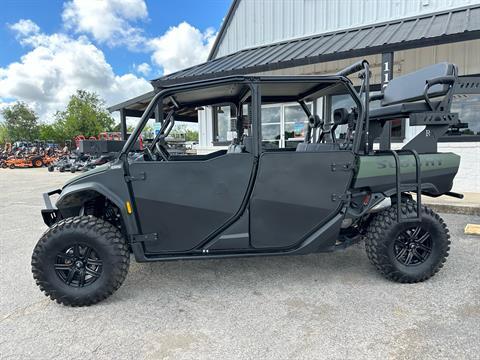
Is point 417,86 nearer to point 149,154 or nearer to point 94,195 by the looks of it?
point 149,154

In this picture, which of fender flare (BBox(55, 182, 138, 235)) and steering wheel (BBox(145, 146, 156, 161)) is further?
steering wheel (BBox(145, 146, 156, 161))

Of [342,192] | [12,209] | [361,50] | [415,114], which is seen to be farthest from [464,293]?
[12,209]

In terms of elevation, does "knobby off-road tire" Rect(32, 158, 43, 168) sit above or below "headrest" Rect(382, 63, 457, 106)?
below

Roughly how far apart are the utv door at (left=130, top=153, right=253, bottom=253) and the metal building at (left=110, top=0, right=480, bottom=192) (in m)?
2.72

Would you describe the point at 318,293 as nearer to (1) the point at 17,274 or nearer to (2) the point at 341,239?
(2) the point at 341,239

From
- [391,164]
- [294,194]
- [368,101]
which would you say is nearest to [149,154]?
[294,194]

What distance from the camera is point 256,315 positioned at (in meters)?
2.45

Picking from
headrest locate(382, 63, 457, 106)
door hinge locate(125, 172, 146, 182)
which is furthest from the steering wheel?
headrest locate(382, 63, 457, 106)

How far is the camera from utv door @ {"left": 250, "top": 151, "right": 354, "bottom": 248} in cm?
270

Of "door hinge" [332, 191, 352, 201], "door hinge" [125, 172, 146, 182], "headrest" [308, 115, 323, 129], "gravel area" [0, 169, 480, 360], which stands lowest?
"gravel area" [0, 169, 480, 360]

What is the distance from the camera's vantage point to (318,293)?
279 cm

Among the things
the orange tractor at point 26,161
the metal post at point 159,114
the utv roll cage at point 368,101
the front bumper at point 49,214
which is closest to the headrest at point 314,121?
the utv roll cage at point 368,101

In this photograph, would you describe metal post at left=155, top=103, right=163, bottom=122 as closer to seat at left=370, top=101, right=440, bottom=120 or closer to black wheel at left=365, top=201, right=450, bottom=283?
seat at left=370, top=101, right=440, bottom=120

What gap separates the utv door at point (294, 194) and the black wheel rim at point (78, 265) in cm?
136
